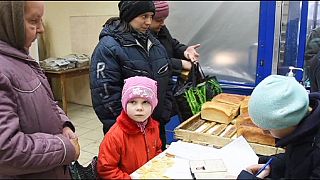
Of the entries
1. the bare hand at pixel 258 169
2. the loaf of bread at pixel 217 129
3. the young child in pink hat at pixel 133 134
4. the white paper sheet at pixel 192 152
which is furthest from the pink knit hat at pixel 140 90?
the loaf of bread at pixel 217 129

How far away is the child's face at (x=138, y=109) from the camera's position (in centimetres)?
119

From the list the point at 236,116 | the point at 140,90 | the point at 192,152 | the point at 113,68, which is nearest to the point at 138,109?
A: the point at 140,90

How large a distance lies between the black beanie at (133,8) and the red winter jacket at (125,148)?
1.76 ft

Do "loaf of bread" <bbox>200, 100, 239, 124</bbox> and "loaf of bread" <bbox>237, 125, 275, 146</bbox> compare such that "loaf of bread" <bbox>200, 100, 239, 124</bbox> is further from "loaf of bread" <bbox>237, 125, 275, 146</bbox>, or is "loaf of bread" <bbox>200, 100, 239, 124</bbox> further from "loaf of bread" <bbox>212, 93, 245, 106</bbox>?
"loaf of bread" <bbox>237, 125, 275, 146</bbox>

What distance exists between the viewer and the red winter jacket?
3.59 feet

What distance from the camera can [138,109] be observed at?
1187 millimetres

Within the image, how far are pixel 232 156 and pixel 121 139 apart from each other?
1.28 ft

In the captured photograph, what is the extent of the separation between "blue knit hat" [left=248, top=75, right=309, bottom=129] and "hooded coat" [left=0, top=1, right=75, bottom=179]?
527 mm

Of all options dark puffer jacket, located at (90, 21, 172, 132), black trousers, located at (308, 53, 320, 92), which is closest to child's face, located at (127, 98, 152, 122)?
dark puffer jacket, located at (90, 21, 172, 132)

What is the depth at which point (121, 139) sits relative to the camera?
117 centimetres

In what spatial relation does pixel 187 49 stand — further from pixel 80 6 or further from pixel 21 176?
pixel 80 6

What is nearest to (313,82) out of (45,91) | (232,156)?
(232,156)

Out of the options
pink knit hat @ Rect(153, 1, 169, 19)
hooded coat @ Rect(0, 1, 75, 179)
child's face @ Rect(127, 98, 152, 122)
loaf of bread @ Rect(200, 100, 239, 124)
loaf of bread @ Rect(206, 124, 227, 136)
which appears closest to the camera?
hooded coat @ Rect(0, 1, 75, 179)

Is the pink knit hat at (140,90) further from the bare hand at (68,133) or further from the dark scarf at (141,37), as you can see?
the dark scarf at (141,37)
